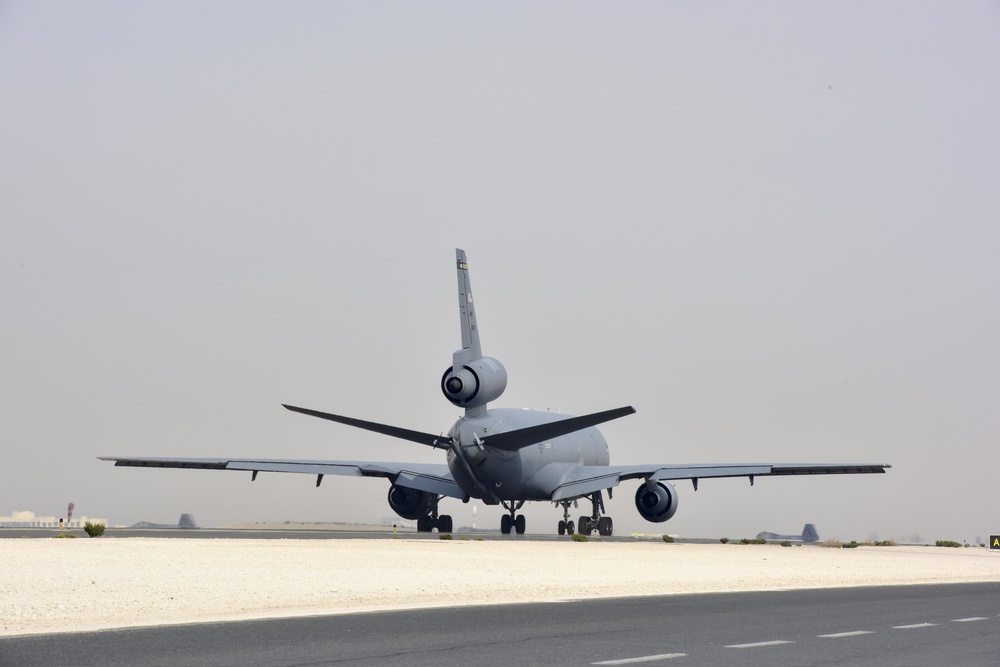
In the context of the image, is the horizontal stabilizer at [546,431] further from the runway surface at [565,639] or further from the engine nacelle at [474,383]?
the runway surface at [565,639]

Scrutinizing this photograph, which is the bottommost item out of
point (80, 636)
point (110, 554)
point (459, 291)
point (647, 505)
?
point (80, 636)

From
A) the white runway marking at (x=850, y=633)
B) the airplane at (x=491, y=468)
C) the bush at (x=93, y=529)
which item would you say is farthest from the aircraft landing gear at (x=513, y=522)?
the white runway marking at (x=850, y=633)

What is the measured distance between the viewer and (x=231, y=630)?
17.4 m

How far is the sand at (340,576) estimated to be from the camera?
70.2 ft

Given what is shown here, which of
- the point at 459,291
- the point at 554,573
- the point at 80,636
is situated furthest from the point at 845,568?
the point at 80,636

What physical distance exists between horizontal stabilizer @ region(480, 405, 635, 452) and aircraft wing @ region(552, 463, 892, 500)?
234 inches

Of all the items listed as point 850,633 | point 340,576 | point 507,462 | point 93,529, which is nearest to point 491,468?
point 507,462

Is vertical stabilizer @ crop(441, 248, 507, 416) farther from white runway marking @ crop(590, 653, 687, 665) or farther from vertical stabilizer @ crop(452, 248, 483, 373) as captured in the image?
white runway marking @ crop(590, 653, 687, 665)

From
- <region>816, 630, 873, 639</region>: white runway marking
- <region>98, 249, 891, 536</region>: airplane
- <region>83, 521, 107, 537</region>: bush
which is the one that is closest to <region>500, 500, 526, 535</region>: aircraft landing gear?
<region>98, 249, 891, 536</region>: airplane

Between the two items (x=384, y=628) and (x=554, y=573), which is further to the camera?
(x=554, y=573)

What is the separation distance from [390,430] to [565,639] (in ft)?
118

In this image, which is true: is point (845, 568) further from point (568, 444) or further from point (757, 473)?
point (568, 444)

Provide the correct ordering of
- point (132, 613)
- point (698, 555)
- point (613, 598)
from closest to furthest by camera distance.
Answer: point (132, 613), point (613, 598), point (698, 555)

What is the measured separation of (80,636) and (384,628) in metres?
4.02
